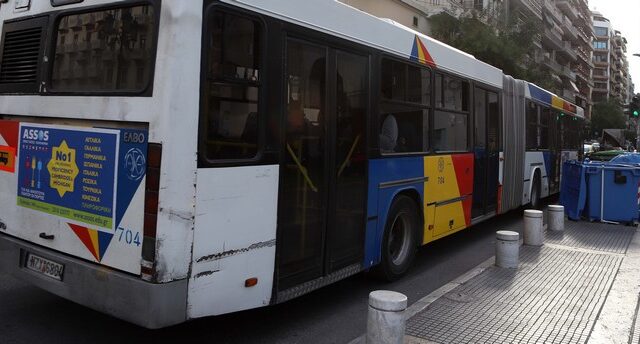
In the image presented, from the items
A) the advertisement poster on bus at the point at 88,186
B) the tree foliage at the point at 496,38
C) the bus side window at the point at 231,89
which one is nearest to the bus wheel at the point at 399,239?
the bus side window at the point at 231,89

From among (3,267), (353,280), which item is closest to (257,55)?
(3,267)

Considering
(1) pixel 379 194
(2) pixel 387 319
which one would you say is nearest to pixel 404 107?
(1) pixel 379 194

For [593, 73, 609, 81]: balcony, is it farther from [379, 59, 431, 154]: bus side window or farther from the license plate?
the license plate

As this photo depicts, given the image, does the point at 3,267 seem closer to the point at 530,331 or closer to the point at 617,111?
the point at 530,331

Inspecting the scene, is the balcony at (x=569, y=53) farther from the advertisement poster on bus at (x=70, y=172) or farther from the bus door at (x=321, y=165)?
the advertisement poster on bus at (x=70, y=172)

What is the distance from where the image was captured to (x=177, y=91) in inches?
131

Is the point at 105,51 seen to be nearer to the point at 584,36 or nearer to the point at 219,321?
the point at 219,321

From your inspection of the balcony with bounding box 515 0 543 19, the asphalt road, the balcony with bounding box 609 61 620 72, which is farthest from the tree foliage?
the balcony with bounding box 609 61 620 72

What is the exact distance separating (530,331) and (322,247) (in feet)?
6.54

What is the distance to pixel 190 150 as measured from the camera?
11.2 ft

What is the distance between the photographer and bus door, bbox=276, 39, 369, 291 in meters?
4.29

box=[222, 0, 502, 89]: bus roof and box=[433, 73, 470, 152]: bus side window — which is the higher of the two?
box=[222, 0, 502, 89]: bus roof

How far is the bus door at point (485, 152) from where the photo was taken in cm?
837

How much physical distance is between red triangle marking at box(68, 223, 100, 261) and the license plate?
10.8 inches
